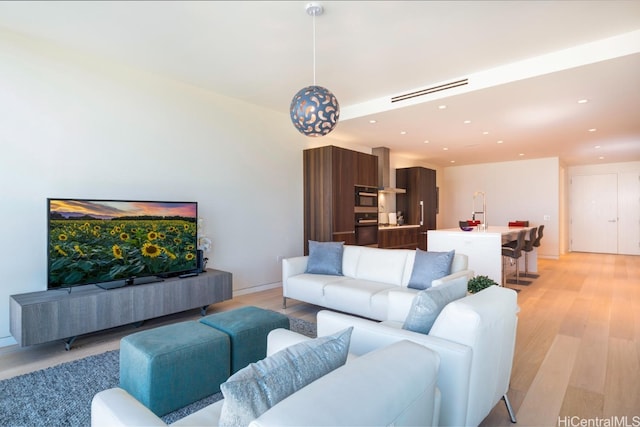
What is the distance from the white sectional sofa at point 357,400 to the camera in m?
0.80

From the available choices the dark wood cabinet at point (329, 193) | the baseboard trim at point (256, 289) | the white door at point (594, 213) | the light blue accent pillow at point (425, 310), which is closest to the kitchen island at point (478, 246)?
the dark wood cabinet at point (329, 193)

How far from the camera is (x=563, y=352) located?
9.59ft

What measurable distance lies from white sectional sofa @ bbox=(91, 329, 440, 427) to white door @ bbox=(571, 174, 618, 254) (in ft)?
37.1

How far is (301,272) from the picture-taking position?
14.3 feet

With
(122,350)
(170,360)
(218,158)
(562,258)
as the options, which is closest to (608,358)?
(170,360)

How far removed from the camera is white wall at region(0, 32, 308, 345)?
10.1 ft

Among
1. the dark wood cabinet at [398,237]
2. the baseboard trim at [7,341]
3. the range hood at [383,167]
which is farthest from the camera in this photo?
the range hood at [383,167]

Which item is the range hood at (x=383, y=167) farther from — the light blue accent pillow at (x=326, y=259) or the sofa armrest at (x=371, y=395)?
the sofa armrest at (x=371, y=395)

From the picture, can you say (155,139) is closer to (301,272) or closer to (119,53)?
(119,53)

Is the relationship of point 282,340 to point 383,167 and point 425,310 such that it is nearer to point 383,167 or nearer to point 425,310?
point 425,310

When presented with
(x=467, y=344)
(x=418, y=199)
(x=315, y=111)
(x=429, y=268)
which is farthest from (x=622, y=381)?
(x=418, y=199)

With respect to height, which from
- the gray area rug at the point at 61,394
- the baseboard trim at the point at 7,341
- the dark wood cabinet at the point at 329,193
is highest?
the dark wood cabinet at the point at 329,193

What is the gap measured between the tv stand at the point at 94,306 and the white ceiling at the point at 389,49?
2.42 metres

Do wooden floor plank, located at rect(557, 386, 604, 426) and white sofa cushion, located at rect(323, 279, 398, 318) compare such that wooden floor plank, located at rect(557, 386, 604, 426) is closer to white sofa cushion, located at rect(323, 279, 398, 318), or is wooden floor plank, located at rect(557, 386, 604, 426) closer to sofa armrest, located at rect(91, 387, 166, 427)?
white sofa cushion, located at rect(323, 279, 398, 318)
